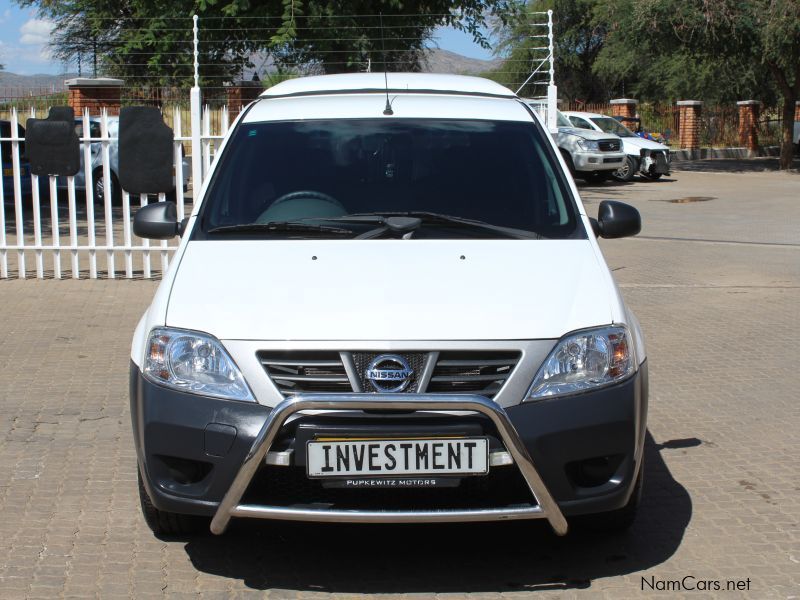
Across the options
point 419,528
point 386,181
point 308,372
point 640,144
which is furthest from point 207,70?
point 308,372

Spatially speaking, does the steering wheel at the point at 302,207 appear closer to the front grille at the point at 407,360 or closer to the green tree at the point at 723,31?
the front grille at the point at 407,360

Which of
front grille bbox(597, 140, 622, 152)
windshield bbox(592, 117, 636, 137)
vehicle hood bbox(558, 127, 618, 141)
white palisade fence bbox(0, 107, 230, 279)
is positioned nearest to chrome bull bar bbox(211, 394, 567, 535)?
white palisade fence bbox(0, 107, 230, 279)

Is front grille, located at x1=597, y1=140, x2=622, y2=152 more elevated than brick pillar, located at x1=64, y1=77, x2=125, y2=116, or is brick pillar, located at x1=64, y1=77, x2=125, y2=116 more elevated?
brick pillar, located at x1=64, y1=77, x2=125, y2=116

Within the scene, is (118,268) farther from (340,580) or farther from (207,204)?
(340,580)

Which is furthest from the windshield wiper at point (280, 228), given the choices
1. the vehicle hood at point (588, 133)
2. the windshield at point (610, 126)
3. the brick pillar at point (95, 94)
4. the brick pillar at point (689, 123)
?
the brick pillar at point (689, 123)

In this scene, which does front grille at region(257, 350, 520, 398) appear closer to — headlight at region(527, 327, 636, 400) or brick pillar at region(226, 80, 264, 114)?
headlight at region(527, 327, 636, 400)

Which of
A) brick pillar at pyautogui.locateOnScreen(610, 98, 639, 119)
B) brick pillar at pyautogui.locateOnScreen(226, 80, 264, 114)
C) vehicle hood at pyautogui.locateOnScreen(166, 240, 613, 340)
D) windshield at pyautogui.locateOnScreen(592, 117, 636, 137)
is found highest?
brick pillar at pyautogui.locateOnScreen(610, 98, 639, 119)

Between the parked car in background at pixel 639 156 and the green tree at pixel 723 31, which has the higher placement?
the green tree at pixel 723 31

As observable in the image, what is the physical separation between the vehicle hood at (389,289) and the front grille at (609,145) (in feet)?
77.7

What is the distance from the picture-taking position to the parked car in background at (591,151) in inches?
1080

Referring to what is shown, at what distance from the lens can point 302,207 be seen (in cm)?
489

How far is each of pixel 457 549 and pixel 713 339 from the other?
4811 mm

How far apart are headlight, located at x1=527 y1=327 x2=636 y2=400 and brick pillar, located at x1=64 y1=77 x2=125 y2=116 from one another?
1961 cm

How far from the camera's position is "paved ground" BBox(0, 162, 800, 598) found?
4.08 meters
